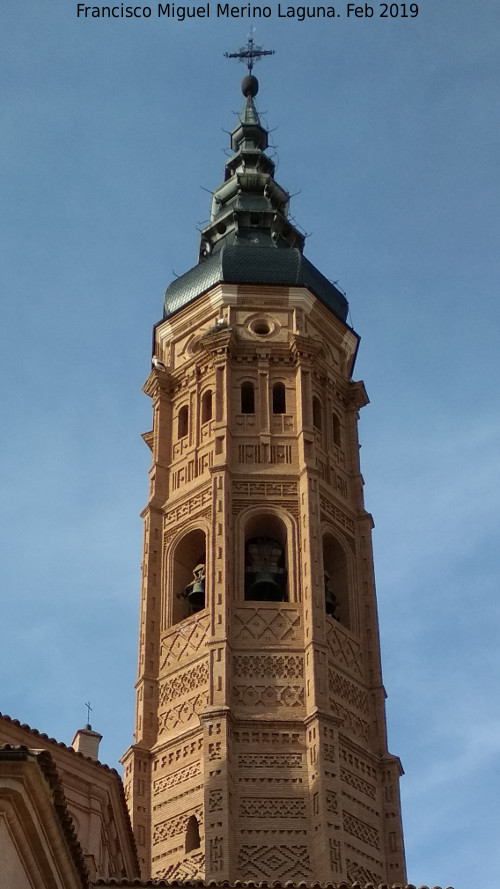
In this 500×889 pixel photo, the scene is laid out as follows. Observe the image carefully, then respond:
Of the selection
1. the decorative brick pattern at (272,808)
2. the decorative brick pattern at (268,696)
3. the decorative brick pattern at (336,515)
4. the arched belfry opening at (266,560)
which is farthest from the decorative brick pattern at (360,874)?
the decorative brick pattern at (336,515)

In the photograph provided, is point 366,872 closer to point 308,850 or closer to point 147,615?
point 308,850

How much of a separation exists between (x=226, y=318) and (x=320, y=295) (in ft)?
8.13

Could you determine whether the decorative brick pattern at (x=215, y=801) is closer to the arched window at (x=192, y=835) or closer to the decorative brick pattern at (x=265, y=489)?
the arched window at (x=192, y=835)

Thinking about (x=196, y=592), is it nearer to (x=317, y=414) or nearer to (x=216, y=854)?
(x=317, y=414)

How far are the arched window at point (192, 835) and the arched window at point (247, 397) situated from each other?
9.30 metres

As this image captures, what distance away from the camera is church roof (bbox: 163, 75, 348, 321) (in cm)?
3438

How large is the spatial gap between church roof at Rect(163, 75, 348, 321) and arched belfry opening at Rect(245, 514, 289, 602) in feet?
19.9

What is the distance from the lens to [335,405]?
3350 centimetres

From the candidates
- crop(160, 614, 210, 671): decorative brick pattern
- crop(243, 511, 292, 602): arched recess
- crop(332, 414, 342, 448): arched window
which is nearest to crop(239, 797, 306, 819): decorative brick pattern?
crop(160, 614, 210, 671): decorative brick pattern

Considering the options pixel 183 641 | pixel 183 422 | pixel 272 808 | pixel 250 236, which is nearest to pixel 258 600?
pixel 183 641

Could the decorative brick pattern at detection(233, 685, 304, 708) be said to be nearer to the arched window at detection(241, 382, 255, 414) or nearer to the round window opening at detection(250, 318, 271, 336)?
the arched window at detection(241, 382, 255, 414)

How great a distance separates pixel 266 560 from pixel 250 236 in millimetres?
10173

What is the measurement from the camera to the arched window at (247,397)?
1275 inches

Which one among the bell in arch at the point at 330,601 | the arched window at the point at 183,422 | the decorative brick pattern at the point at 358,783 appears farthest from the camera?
the arched window at the point at 183,422
